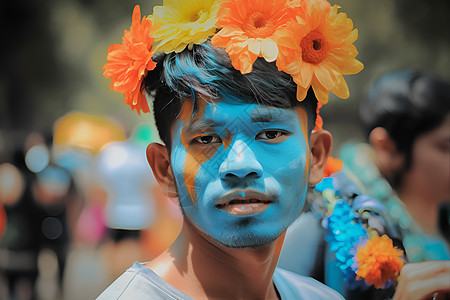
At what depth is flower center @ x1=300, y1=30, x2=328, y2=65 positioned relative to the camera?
1.47m

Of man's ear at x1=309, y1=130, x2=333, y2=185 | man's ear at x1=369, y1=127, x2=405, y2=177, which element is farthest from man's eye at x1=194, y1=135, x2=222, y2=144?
man's ear at x1=369, y1=127, x2=405, y2=177

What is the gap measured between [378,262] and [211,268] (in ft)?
A: 2.27

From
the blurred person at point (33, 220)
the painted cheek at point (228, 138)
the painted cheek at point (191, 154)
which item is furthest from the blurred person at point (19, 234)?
the painted cheek at point (228, 138)

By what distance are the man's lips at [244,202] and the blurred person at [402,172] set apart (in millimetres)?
682

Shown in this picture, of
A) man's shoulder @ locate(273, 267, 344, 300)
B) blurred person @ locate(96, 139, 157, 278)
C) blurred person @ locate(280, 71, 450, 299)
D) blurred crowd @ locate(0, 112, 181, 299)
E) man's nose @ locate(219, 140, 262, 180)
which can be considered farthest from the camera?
blurred crowd @ locate(0, 112, 181, 299)

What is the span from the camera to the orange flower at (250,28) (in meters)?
1.40

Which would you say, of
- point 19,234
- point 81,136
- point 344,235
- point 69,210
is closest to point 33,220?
point 19,234

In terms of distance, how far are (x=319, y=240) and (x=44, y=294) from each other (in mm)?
3229

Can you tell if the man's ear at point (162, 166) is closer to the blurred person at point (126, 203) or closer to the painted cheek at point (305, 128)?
the painted cheek at point (305, 128)

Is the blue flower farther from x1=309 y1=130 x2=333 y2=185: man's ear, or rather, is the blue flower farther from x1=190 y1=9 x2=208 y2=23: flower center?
x1=190 y1=9 x2=208 y2=23: flower center

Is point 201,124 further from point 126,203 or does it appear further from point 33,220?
point 33,220

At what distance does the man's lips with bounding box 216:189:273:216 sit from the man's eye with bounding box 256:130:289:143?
0.16 m

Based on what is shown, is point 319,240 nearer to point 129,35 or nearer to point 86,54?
point 129,35

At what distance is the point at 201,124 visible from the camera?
145 centimetres
